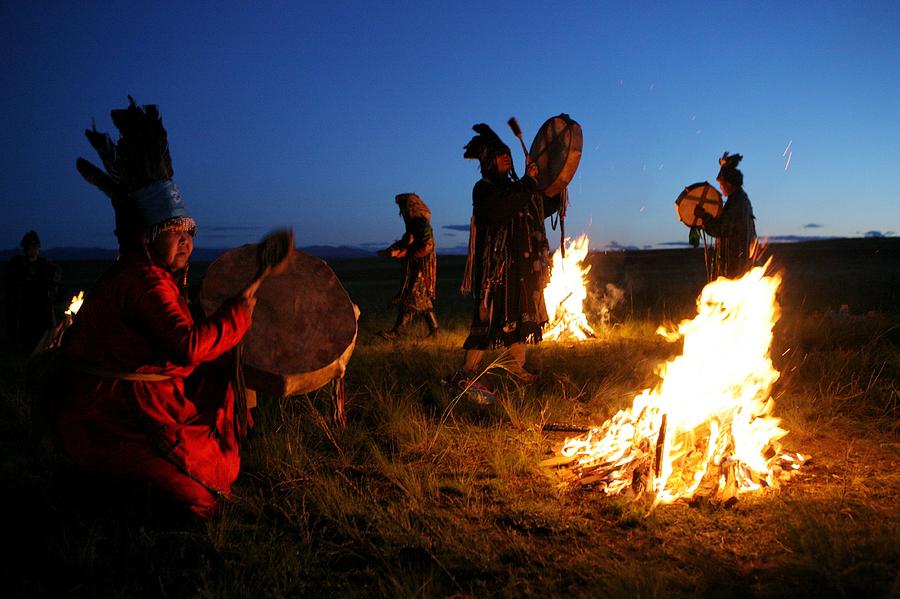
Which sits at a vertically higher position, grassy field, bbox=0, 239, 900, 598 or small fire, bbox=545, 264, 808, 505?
small fire, bbox=545, 264, 808, 505

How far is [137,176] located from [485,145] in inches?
122

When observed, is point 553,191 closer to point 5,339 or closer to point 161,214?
point 161,214

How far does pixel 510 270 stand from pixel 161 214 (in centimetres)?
316

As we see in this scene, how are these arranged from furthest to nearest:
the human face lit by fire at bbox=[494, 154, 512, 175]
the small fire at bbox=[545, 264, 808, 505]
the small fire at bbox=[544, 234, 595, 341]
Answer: the small fire at bbox=[544, 234, 595, 341], the human face lit by fire at bbox=[494, 154, 512, 175], the small fire at bbox=[545, 264, 808, 505]

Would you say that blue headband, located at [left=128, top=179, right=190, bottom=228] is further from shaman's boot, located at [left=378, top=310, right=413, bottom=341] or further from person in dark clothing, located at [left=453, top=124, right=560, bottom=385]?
shaman's boot, located at [left=378, top=310, right=413, bottom=341]

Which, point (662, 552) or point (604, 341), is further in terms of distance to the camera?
point (604, 341)

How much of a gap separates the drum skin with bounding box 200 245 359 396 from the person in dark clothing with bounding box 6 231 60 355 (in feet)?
23.4

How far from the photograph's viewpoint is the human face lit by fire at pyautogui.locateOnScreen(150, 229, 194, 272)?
2.88m

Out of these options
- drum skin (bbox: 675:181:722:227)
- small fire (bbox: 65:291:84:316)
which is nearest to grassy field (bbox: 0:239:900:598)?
small fire (bbox: 65:291:84:316)

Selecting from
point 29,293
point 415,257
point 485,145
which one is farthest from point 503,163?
point 29,293

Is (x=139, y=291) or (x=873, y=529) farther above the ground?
(x=139, y=291)

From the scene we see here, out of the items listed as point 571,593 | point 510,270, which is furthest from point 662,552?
point 510,270

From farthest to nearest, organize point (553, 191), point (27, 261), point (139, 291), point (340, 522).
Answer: point (27, 261)
point (553, 191)
point (340, 522)
point (139, 291)

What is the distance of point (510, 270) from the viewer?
542cm
